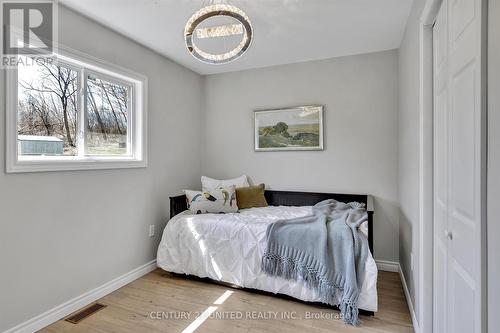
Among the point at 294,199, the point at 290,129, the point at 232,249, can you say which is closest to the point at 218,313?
the point at 232,249

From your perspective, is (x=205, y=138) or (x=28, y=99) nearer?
(x=28, y=99)

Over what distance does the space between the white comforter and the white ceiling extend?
1814 millimetres

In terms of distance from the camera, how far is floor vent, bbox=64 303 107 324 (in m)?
2.08

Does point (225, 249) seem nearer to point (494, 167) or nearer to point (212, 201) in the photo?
point (212, 201)

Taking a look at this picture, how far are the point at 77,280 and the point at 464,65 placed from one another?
2.89m

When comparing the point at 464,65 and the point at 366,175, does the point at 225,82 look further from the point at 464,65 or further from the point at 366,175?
the point at 464,65

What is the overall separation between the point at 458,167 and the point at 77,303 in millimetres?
2781

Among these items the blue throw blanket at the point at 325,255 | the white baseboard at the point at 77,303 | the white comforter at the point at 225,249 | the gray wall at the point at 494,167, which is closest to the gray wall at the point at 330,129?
the white comforter at the point at 225,249

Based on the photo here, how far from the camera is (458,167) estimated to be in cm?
116

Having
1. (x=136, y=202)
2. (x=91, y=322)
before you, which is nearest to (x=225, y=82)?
(x=136, y=202)

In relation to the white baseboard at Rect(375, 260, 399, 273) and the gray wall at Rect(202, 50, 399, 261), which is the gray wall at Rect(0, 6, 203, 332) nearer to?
the gray wall at Rect(202, 50, 399, 261)

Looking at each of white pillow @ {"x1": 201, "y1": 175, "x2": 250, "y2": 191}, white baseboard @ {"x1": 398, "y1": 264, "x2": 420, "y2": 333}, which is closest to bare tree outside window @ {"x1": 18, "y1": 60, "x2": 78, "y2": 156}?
white pillow @ {"x1": 201, "y1": 175, "x2": 250, "y2": 191}

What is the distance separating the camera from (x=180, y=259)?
279 cm

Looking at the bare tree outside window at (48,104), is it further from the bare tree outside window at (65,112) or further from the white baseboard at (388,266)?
the white baseboard at (388,266)
